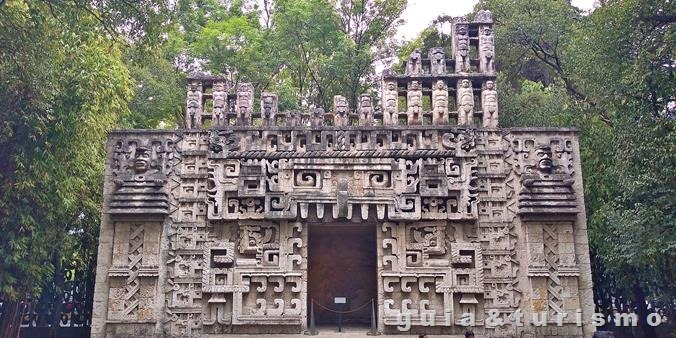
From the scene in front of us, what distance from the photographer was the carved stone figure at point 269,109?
1306cm

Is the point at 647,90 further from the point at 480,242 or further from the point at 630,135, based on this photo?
the point at 480,242

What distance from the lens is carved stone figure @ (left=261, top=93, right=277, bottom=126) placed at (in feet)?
42.9

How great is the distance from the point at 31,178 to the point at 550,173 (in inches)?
400

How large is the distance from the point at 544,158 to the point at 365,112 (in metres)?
3.74

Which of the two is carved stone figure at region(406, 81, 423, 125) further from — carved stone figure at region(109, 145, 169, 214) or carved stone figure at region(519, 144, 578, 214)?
carved stone figure at region(109, 145, 169, 214)

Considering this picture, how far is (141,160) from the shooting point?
12773 mm

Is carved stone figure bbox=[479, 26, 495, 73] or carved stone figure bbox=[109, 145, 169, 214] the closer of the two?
carved stone figure bbox=[109, 145, 169, 214]

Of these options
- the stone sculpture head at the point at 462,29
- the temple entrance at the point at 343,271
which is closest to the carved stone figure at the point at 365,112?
the stone sculpture head at the point at 462,29

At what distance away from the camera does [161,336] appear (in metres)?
11.9

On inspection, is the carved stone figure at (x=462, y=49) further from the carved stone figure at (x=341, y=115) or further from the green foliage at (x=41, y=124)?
the green foliage at (x=41, y=124)

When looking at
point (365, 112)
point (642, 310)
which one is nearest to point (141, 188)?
point (365, 112)

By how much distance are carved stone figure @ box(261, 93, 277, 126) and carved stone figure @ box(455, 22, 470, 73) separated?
398 centimetres

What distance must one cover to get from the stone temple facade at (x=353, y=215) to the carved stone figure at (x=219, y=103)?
2 cm

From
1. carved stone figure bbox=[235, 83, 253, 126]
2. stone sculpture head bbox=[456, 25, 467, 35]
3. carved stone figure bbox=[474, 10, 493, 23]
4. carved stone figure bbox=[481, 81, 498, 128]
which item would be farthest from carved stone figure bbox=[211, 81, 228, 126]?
carved stone figure bbox=[474, 10, 493, 23]
